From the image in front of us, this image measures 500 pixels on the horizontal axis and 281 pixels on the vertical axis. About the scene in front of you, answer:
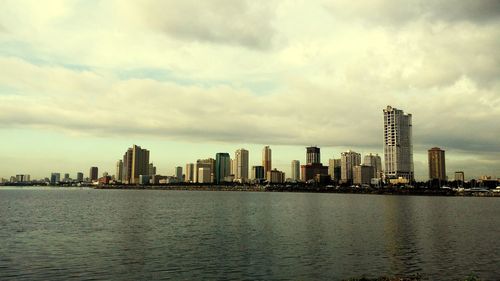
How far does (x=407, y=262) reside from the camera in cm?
5688

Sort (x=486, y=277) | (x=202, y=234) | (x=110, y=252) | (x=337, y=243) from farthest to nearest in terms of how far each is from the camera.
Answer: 1. (x=202, y=234)
2. (x=337, y=243)
3. (x=110, y=252)
4. (x=486, y=277)

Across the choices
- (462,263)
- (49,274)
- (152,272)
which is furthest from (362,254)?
(49,274)

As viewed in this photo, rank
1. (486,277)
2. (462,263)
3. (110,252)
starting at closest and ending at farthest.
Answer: (486,277) < (462,263) < (110,252)

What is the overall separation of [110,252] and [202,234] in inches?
941

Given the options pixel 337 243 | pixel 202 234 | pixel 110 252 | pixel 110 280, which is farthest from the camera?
pixel 202 234

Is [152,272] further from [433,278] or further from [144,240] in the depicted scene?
[433,278]

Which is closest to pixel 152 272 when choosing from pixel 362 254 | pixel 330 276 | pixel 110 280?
pixel 110 280

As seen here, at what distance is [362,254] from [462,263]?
13356mm

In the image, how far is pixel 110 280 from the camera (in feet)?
149

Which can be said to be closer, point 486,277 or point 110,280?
point 110,280

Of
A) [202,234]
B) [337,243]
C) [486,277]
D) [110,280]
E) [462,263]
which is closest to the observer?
[110,280]

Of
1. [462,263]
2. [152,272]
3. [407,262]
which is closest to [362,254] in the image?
[407,262]

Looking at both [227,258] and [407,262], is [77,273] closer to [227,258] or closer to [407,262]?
[227,258]

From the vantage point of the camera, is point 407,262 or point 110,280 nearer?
point 110,280
